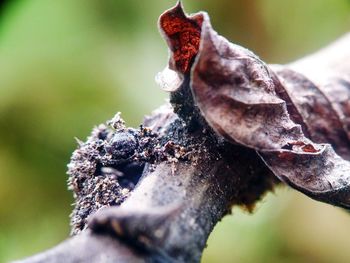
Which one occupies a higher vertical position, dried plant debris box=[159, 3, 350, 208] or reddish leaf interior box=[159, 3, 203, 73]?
reddish leaf interior box=[159, 3, 203, 73]

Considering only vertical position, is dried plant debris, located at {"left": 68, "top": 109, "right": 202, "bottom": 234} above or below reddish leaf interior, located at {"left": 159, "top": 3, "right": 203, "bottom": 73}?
below

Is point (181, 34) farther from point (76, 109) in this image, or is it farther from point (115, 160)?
point (76, 109)

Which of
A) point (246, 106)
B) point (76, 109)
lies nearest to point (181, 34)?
point (246, 106)

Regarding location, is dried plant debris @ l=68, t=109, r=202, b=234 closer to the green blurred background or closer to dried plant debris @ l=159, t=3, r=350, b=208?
dried plant debris @ l=159, t=3, r=350, b=208

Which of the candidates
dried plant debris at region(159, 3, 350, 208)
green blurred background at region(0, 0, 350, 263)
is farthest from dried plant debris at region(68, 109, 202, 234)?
green blurred background at region(0, 0, 350, 263)

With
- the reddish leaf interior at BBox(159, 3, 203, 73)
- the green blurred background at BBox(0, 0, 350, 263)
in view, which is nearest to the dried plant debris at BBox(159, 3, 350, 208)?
the reddish leaf interior at BBox(159, 3, 203, 73)

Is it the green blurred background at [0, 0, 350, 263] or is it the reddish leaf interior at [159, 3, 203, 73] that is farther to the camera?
the green blurred background at [0, 0, 350, 263]
